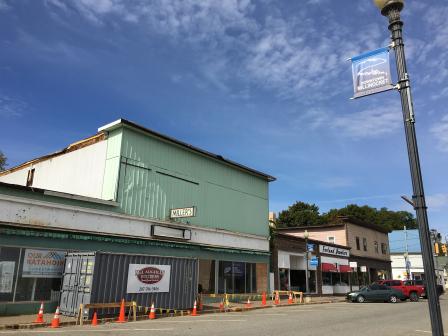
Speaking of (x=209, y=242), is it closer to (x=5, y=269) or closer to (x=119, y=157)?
(x=119, y=157)

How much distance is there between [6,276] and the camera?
16266 millimetres

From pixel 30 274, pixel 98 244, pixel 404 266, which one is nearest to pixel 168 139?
pixel 98 244

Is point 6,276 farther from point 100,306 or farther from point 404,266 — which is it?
point 404,266

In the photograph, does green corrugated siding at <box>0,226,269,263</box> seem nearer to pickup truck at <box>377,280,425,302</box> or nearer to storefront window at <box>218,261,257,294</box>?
storefront window at <box>218,261,257,294</box>

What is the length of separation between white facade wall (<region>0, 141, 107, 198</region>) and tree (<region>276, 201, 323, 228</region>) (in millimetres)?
49745

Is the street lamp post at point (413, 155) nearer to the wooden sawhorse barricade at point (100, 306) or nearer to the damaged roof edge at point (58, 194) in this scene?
the wooden sawhorse barricade at point (100, 306)

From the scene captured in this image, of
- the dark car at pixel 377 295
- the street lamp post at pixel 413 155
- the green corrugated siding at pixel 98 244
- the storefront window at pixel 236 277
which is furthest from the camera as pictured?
the dark car at pixel 377 295

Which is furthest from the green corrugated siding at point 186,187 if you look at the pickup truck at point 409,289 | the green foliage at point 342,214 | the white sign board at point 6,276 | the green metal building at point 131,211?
the green foliage at point 342,214

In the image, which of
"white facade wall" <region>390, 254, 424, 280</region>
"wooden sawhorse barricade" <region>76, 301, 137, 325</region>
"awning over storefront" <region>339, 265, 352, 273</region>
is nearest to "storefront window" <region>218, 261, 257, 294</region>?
"wooden sawhorse barricade" <region>76, 301, 137, 325</region>

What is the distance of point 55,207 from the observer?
18062 millimetres

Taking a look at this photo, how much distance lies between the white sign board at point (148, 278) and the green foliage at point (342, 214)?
32.1 meters

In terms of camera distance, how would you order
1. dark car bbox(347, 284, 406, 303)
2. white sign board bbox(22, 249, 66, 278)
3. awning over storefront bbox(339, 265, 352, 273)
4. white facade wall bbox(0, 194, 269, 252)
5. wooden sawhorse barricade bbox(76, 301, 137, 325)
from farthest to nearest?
1. awning over storefront bbox(339, 265, 352, 273)
2. dark car bbox(347, 284, 406, 303)
3. white sign board bbox(22, 249, 66, 278)
4. white facade wall bbox(0, 194, 269, 252)
5. wooden sawhorse barricade bbox(76, 301, 137, 325)

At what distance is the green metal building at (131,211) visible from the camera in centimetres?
1689

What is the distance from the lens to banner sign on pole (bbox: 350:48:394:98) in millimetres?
7082
